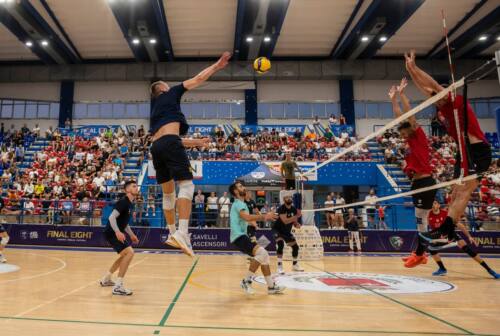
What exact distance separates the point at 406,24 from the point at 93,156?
67.4ft

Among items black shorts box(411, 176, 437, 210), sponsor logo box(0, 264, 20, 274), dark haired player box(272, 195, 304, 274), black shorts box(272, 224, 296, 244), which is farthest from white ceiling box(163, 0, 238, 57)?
black shorts box(411, 176, 437, 210)

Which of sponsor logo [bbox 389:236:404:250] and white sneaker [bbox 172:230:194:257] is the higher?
white sneaker [bbox 172:230:194:257]

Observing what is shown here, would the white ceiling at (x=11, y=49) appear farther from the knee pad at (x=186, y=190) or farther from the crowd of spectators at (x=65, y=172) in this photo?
the knee pad at (x=186, y=190)

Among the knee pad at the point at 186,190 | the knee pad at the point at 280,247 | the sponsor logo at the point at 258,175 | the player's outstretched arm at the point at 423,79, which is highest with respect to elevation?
the player's outstretched arm at the point at 423,79

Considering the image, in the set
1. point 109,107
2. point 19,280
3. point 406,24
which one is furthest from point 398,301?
point 109,107

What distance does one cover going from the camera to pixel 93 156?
21.6 metres

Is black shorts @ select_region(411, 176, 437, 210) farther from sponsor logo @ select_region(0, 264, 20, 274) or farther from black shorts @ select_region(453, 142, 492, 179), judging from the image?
sponsor logo @ select_region(0, 264, 20, 274)

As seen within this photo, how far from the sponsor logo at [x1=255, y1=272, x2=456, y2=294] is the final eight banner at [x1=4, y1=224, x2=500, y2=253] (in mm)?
6381

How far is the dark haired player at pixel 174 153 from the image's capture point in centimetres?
423

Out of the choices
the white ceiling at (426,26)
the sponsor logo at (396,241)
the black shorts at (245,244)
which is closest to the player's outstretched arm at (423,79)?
the black shorts at (245,244)

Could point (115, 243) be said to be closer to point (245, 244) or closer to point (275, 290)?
point (245, 244)

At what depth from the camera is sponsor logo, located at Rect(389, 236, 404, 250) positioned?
46.9 feet

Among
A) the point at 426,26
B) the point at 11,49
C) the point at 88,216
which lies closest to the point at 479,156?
the point at 88,216

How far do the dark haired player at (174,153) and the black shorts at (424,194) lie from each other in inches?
139
